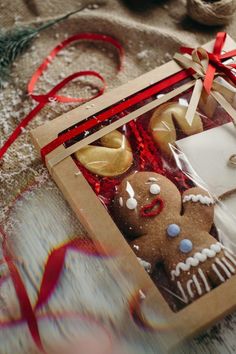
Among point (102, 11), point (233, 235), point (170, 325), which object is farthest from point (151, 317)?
point (102, 11)

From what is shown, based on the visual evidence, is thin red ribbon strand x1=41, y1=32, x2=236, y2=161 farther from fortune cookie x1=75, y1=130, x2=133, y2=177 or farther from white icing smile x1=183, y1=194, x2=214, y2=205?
white icing smile x1=183, y1=194, x2=214, y2=205

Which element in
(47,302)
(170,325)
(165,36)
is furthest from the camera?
(165,36)

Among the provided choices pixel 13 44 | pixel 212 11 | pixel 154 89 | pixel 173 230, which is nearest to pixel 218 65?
pixel 154 89

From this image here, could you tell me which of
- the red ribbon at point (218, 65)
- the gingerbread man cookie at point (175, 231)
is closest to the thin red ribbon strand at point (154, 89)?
the red ribbon at point (218, 65)

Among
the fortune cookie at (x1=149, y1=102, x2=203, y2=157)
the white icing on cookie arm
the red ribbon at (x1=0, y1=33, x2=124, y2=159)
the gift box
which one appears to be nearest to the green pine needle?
the red ribbon at (x1=0, y1=33, x2=124, y2=159)

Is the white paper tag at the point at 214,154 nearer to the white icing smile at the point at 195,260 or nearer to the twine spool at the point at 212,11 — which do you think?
the white icing smile at the point at 195,260

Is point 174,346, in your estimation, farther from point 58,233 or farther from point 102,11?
point 102,11

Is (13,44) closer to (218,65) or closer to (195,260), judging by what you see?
(218,65)
